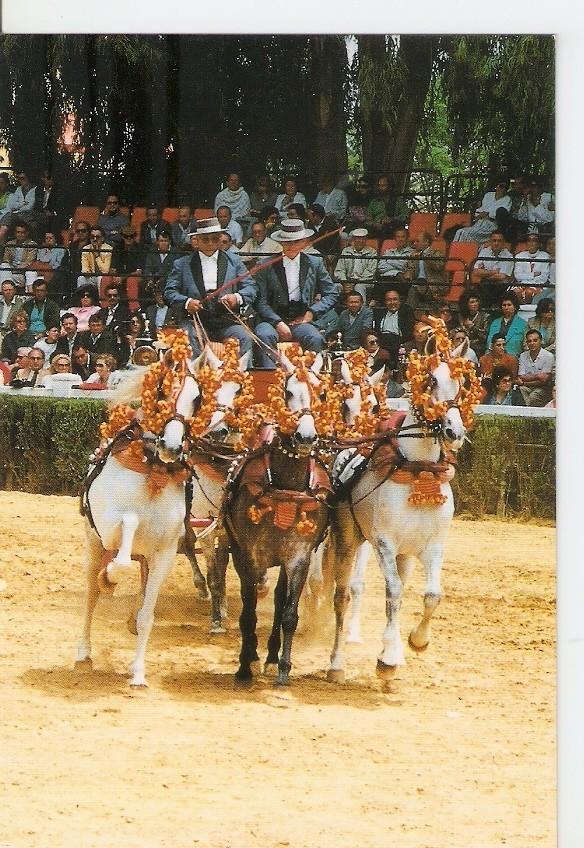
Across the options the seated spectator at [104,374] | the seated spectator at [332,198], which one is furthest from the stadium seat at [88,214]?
the seated spectator at [332,198]

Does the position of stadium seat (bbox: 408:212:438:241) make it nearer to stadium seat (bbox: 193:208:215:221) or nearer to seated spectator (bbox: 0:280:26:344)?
stadium seat (bbox: 193:208:215:221)

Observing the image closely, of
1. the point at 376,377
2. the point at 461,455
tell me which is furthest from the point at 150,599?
the point at 461,455

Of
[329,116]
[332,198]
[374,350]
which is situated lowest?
[374,350]

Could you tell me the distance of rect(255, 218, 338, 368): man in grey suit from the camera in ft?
20.2

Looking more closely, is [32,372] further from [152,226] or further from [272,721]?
[272,721]

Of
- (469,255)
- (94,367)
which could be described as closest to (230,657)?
(94,367)

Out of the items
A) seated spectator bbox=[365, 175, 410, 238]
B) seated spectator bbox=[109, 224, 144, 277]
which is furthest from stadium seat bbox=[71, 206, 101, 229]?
seated spectator bbox=[365, 175, 410, 238]

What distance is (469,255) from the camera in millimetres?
6121

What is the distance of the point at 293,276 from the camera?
6.16m

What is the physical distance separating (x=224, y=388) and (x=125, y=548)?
2.91 ft

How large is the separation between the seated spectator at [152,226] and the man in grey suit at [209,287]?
15cm

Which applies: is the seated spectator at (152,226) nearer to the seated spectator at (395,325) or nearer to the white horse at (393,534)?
the seated spectator at (395,325)

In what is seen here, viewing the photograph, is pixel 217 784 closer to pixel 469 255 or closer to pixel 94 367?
pixel 94 367
